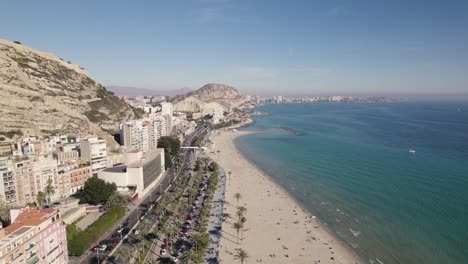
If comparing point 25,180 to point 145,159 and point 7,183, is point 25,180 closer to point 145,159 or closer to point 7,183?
point 7,183

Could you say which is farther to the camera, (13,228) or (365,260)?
(365,260)

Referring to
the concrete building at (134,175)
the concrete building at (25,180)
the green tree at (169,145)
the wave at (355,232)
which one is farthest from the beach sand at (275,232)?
the concrete building at (25,180)

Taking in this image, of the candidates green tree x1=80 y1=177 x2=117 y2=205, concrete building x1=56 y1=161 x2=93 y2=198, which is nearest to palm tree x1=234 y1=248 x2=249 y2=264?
green tree x1=80 y1=177 x2=117 y2=205

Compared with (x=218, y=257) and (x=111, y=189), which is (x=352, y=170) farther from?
(x=111, y=189)

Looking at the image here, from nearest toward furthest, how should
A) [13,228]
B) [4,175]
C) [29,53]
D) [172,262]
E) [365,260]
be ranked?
[13,228] < [172,262] < [365,260] < [4,175] < [29,53]

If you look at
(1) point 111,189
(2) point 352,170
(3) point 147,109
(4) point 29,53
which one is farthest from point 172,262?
(3) point 147,109

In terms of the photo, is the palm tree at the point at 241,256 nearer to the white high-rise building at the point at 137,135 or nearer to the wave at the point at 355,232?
the wave at the point at 355,232
